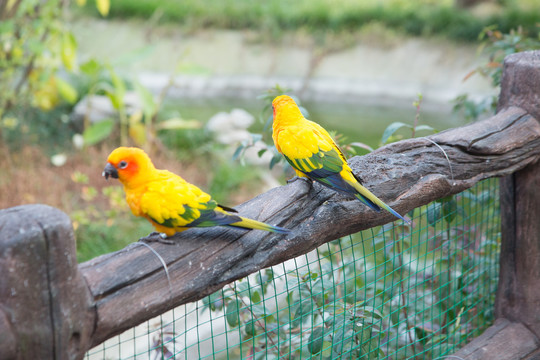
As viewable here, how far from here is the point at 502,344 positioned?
5.75 ft

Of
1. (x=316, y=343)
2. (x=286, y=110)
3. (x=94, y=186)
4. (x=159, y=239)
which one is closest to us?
(x=159, y=239)

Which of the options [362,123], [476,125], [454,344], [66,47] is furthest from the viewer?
[362,123]

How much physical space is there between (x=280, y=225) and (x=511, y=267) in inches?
40.1

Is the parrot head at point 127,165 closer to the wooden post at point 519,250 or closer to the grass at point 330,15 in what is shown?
the wooden post at point 519,250

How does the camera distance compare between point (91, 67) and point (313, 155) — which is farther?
point (91, 67)

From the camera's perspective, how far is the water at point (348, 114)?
20.9 feet

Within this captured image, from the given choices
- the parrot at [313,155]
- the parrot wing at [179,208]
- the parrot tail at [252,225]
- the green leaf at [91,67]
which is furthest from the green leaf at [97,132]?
the parrot tail at [252,225]

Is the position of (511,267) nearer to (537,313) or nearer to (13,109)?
(537,313)

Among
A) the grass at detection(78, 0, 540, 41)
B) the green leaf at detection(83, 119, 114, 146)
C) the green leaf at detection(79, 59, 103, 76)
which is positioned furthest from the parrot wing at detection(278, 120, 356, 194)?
the grass at detection(78, 0, 540, 41)

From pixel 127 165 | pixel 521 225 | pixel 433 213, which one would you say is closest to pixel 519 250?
pixel 521 225

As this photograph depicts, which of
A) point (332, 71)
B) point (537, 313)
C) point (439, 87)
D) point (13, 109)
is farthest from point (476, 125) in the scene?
point (332, 71)

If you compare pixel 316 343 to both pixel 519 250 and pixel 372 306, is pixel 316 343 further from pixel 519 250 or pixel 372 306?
pixel 519 250

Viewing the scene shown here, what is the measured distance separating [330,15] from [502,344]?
24.9ft

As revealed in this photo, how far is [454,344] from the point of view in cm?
187
